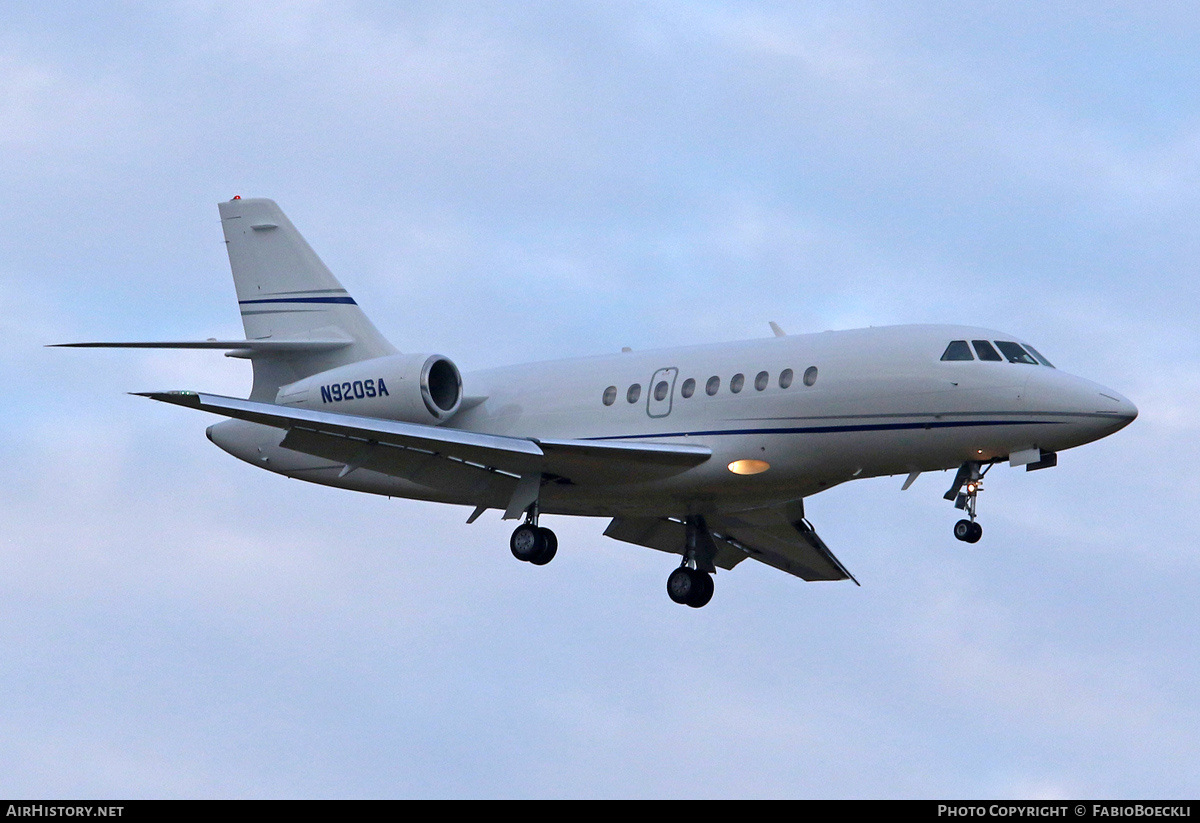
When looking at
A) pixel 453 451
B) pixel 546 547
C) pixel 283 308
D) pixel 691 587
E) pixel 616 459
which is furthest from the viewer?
pixel 283 308

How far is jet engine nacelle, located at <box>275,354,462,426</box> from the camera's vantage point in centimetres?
2727

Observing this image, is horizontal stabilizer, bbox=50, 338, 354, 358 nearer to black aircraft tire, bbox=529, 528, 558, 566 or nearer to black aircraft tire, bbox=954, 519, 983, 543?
black aircraft tire, bbox=529, 528, 558, 566

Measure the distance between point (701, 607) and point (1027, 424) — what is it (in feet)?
25.7

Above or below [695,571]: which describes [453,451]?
below

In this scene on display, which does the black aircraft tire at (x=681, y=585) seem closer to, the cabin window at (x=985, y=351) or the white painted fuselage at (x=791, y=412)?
the white painted fuselage at (x=791, y=412)

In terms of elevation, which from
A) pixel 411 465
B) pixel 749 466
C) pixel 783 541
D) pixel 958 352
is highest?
pixel 783 541

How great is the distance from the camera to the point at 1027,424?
23719 mm

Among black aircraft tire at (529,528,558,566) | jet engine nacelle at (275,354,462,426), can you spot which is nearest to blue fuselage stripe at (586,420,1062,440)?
black aircraft tire at (529,528,558,566)

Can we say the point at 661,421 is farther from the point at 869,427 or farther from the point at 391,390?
the point at 391,390

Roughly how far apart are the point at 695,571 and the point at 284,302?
8563 mm

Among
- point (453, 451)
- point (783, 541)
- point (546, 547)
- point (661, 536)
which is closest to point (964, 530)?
point (546, 547)

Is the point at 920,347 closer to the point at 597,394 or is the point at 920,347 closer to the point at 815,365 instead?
the point at 815,365

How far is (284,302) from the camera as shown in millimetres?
30953

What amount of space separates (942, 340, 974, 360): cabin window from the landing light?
9.60 ft
